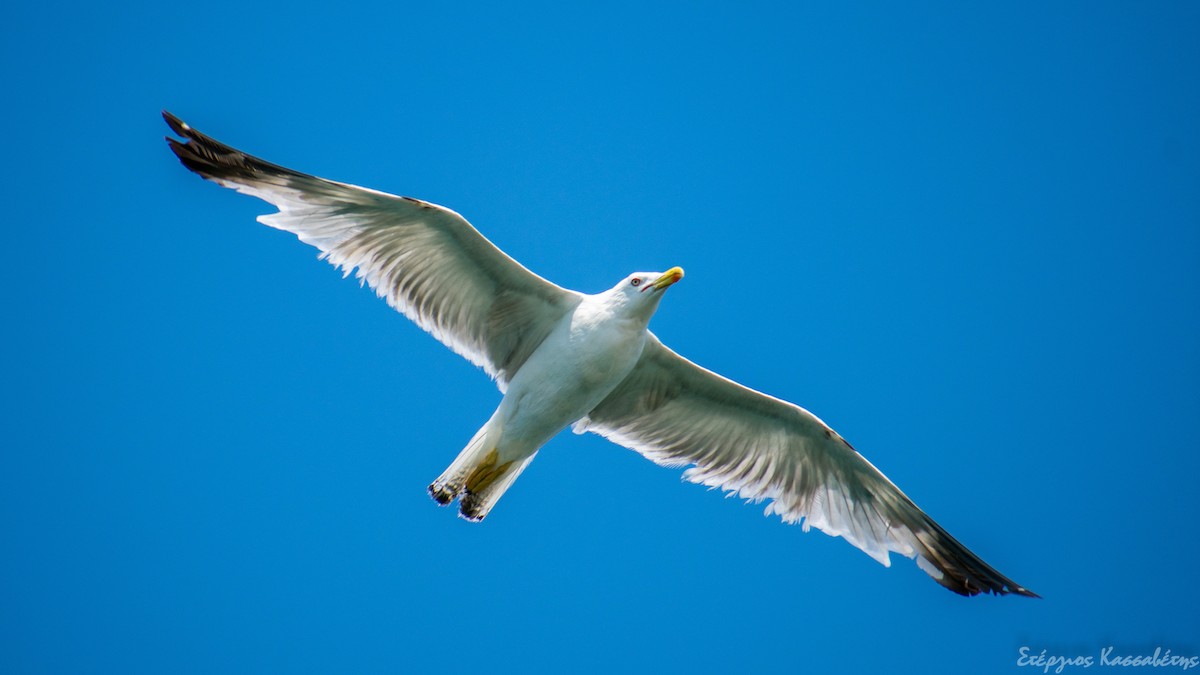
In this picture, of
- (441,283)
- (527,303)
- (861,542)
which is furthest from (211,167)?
(861,542)

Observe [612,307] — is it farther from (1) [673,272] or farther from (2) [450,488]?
(2) [450,488]

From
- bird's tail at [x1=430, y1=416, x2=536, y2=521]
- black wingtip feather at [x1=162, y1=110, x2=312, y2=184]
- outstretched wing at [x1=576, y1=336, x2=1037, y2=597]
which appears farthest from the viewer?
outstretched wing at [x1=576, y1=336, x2=1037, y2=597]

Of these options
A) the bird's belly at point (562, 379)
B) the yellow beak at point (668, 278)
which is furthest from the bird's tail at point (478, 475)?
the yellow beak at point (668, 278)

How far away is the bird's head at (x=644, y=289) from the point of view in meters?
8.38

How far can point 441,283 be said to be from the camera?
898 cm

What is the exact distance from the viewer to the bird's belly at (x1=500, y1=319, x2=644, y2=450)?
8.53 meters

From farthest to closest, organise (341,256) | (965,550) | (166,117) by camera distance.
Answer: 1. (965,550)
2. (341,256)
3. (166,117)

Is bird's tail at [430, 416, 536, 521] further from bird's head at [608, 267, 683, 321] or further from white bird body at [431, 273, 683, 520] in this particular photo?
bird's head at [608, 267, 683, 321]

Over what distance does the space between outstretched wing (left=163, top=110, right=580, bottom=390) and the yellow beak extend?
81cm

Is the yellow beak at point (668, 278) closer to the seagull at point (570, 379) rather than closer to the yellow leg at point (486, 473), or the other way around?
the seagull at point (570, 379)

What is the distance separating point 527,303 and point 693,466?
217 cm

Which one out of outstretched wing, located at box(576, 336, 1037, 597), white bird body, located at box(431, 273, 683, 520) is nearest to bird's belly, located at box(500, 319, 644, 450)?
white bird body, located at box(431, 273, 683, 520)

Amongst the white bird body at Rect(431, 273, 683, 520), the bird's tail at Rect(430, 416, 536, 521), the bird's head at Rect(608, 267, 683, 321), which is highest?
the bird's head at Rect(608, 267, 683, 321)

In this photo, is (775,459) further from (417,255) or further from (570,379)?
(417,255)
